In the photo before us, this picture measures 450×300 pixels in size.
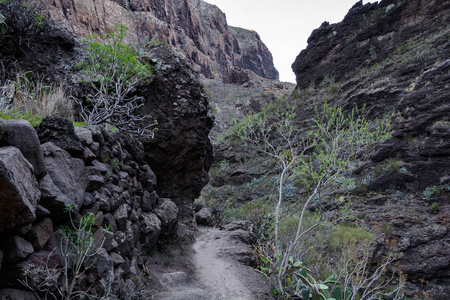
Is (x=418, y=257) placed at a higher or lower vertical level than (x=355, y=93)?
lower

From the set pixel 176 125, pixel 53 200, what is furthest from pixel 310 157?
pixel 53 200

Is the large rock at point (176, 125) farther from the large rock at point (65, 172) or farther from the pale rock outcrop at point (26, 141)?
the pale rock outcrop at point (26, 141)

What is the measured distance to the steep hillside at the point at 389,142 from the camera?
7.84m

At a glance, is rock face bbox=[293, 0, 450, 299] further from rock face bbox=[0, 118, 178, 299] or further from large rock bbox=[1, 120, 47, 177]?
large rock bbox=[1, 120, 47, 177]

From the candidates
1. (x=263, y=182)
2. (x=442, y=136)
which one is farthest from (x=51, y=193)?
(x=263, y=182)

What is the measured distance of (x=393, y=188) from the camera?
10.1 m

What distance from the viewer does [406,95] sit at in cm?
1283

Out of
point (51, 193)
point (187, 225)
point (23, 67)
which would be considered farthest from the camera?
point (187, 225)

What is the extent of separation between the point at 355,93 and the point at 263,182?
Answer: 8694mm

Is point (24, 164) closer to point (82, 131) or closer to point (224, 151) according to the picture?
point (82, 131)

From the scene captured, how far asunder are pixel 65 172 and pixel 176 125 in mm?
5499

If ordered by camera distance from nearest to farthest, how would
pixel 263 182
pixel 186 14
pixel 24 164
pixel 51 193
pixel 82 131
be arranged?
pixel 24 164 → pixel 51 193 → pixel 82 131 → pixel 263 182 → pixel 186 14

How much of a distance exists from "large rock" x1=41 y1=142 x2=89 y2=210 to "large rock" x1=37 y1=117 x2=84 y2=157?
0.52 ft

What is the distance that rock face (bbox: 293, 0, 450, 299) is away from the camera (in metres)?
7.59
